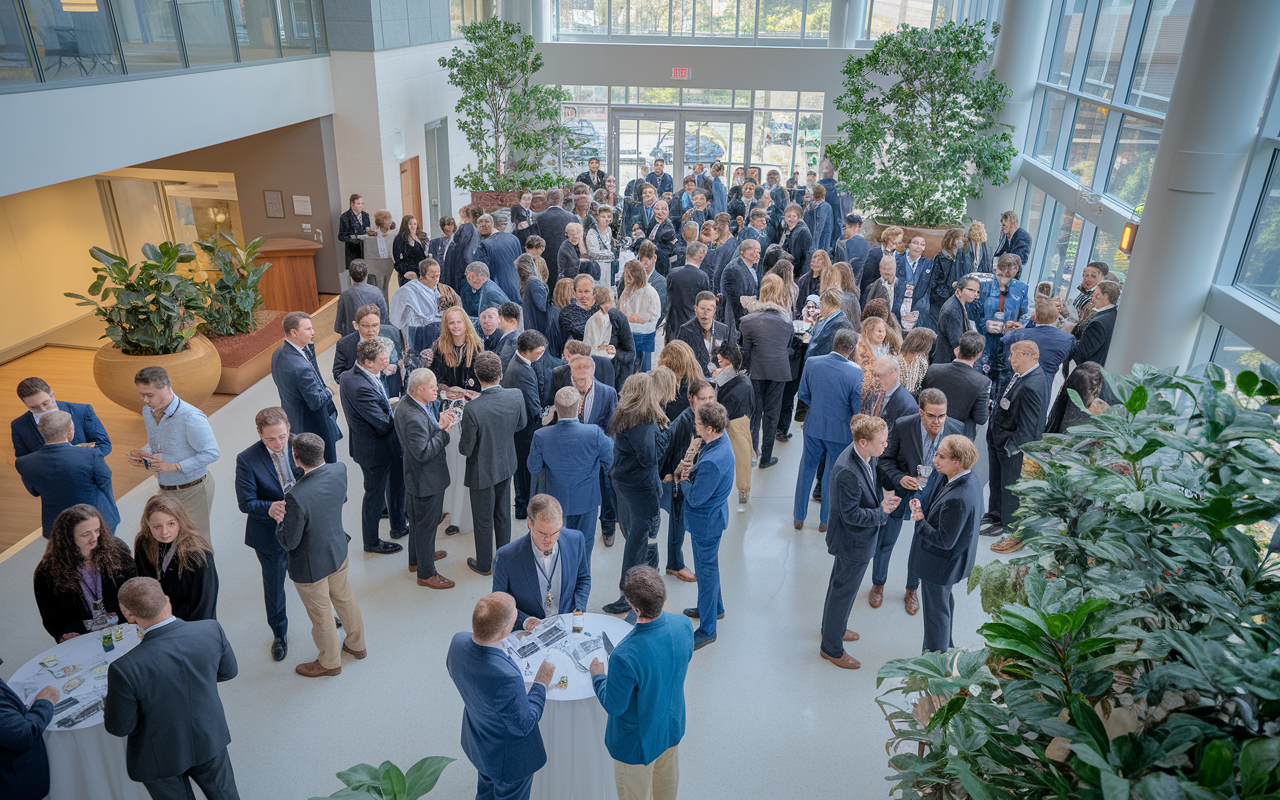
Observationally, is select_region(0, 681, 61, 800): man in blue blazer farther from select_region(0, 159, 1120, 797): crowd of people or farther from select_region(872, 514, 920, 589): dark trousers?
select_region(872, 514, 920, 589): dark trousers

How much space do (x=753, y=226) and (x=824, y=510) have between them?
14.9 feet

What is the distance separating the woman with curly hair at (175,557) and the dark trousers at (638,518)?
2.42 metres

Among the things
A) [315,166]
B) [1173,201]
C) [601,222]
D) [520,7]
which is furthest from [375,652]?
[520,7]

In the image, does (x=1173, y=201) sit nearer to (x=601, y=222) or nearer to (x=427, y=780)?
(x=601, y=222)

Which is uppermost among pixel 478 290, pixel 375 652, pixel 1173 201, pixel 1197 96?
pixel 1197 96

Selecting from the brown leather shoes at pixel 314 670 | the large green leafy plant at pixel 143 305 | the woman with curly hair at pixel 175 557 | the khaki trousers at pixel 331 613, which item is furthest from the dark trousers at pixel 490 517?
the large green leafy plant at pixel 143 305

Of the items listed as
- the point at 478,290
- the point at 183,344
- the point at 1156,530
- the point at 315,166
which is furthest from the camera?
the point at 315,166

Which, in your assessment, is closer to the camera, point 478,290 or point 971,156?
point 478,290

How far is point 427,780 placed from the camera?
207 centimetres

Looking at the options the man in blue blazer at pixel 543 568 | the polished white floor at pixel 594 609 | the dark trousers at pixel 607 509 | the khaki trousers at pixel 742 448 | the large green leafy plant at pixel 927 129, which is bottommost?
the polished white floor at pixel 594 609

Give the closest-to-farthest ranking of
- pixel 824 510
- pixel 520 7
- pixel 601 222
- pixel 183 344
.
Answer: pixel 824 510, pixel 183 344, pixel 601 222, pixel 520 7

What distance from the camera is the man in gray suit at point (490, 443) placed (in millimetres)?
5219

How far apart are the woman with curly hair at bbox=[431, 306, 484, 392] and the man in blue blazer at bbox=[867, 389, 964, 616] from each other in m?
3.17

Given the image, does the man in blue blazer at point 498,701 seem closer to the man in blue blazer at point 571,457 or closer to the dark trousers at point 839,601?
the man in blue blazer at point 571,457
